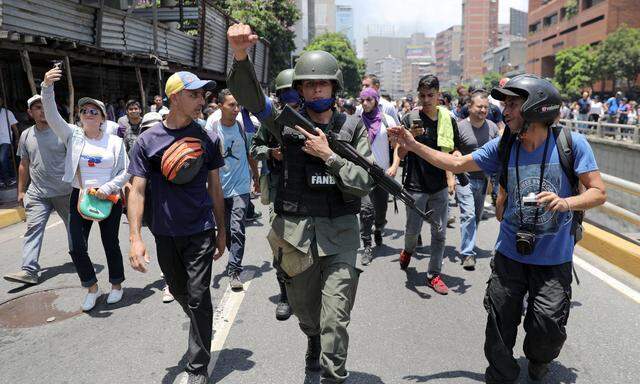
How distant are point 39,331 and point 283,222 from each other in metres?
2.56

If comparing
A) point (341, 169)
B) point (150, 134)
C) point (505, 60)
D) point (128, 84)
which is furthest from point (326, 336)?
point (505, 60)

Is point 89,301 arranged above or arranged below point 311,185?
below

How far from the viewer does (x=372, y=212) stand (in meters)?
6.13

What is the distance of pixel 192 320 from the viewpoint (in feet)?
10.8

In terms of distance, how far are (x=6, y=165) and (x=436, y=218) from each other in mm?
9098

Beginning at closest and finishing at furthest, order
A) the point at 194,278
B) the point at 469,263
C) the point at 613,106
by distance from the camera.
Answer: the point at 194,278 < the point at 469,263 < the point at 613,106

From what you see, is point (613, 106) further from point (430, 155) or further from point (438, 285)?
point (430, 155)

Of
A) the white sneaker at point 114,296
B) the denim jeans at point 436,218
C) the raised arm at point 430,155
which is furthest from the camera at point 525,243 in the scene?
the white sneaker at point 114,296

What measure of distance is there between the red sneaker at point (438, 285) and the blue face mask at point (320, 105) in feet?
8.70

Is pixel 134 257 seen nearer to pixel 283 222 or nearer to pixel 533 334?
pixel 283 222

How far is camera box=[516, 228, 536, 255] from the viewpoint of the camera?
113 inches

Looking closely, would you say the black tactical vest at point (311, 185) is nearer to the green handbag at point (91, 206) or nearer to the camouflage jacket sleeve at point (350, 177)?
the camouflage jacket sleeve at point (350, 177)

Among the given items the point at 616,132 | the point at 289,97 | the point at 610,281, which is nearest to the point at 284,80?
the point at 289,97

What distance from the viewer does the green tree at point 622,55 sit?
46.3 m
